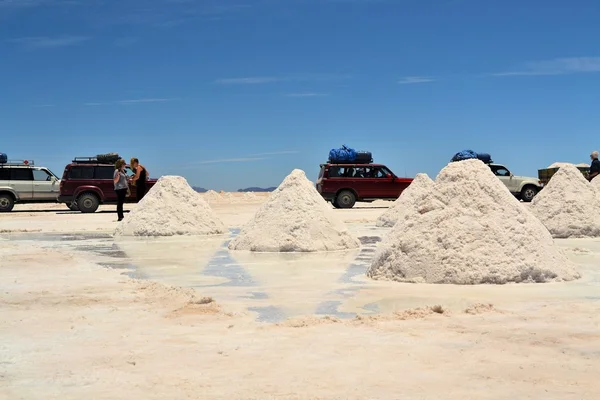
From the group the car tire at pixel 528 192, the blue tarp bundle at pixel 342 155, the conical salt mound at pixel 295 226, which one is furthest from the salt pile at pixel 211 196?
the conical salt mound at pixel 295 226

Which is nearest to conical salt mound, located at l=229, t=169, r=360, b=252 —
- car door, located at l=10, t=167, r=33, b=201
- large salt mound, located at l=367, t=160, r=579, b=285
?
large salt mound, located at l=367, t=160, r=579, b=285

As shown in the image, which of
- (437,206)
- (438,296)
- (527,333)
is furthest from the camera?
(437,206)

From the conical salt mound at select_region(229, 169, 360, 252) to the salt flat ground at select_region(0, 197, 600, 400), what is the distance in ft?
7.57

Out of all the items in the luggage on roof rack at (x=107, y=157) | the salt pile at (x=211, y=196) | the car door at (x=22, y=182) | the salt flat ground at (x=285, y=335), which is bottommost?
the salt flat ground at (x=285, y=335)

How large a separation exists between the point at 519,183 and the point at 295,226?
21231 millimetres

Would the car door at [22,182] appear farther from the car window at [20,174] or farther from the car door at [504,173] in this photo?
the car door at [504,173]

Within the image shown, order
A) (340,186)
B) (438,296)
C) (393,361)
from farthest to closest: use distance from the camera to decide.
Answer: (340,186) < (438,296) < (393,361)

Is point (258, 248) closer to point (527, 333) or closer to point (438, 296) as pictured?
point (438, 296)

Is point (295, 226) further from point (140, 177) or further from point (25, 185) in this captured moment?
point (25, 185)

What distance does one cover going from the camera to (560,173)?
16438mm

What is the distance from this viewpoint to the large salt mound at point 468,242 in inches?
367

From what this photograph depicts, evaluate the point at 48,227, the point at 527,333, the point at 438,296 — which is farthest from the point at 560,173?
the point at 48,227

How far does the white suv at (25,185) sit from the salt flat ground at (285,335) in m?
19.5

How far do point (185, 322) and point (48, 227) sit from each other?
50.4 ft
